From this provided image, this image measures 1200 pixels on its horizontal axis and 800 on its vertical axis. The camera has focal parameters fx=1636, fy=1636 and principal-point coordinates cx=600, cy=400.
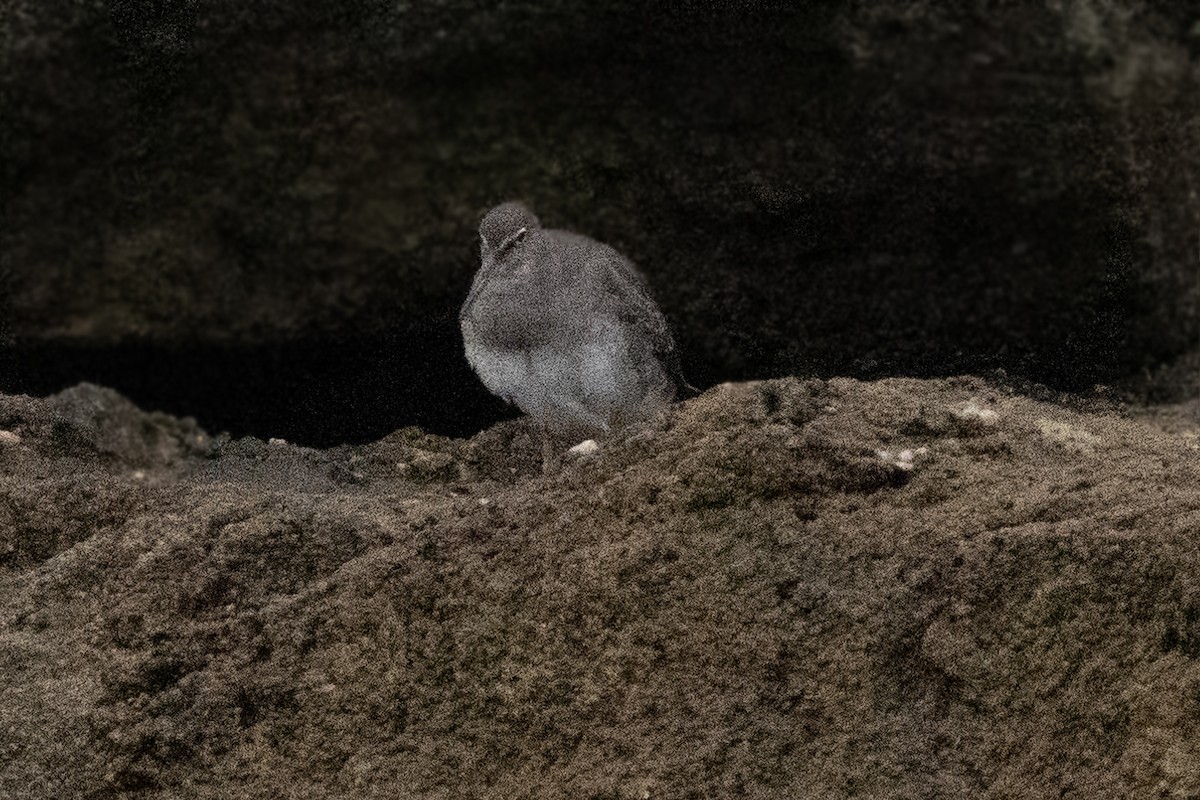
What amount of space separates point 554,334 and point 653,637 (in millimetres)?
2046

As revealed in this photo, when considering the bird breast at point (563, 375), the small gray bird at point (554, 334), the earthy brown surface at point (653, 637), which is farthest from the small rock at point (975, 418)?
the bird breast at point (563, 375)

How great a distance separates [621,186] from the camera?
610 cm

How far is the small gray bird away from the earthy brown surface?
1.40 metres

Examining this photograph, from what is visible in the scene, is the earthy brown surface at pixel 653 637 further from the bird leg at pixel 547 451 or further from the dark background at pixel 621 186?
the dark background at pixel 621 186

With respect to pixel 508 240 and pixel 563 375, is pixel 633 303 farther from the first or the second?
pixel 508 240

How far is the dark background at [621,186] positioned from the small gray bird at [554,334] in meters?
0.51

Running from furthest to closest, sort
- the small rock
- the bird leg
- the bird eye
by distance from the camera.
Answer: the bird eye
the bird leg
the small rock

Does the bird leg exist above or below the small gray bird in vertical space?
below

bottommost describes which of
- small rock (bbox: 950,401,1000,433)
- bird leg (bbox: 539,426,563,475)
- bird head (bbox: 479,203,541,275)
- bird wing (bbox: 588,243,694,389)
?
bird leg (bbox: 539,426,563,475)

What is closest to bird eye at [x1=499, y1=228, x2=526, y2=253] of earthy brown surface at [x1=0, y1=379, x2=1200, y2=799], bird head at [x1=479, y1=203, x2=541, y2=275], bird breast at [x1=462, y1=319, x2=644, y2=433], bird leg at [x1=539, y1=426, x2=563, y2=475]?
bird head at [x1=479, y1=203, x2=541, y2=275]

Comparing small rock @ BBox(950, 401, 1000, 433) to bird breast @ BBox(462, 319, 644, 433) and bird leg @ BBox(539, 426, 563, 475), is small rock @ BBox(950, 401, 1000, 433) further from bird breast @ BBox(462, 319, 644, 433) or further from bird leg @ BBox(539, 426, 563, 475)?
bird breast @ BBox(462, 319, 644, 433)

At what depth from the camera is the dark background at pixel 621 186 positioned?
5891 millimetres

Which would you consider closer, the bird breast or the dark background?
the bird breast

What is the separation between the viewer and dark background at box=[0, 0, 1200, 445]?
5891 mm
